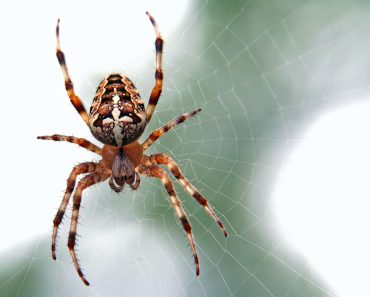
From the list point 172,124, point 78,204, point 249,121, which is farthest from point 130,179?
point 249,121

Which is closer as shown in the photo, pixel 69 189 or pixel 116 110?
pixel 116 110

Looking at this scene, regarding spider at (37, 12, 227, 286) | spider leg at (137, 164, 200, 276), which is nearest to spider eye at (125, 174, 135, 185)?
spider at (37, 12, 227, 286)

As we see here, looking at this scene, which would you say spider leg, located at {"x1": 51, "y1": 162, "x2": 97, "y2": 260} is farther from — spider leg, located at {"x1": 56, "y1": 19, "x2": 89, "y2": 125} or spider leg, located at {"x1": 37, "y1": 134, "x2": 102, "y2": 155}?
spider leg, located at {"x1": 56, "y1": 19, "x2": 89, "y2": 125}

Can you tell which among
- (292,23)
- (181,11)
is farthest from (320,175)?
(292,23)

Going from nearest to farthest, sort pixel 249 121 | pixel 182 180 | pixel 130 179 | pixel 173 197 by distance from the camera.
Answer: pixel 173 197 < pixel 182 180 < pixel 130 179 < pixel 249 121

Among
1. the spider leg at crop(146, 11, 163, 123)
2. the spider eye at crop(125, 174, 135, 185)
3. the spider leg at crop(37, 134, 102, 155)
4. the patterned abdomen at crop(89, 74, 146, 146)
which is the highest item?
the spider leg at crop(146, 11, 163, 123)

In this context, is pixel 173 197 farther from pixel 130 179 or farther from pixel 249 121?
pixel 249 121

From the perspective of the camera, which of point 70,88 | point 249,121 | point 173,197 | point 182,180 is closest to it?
point 173,197
